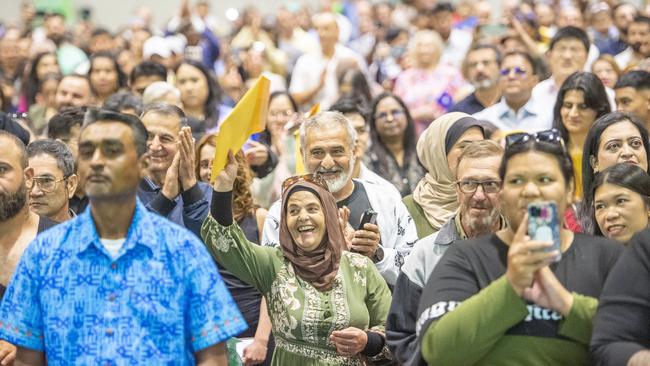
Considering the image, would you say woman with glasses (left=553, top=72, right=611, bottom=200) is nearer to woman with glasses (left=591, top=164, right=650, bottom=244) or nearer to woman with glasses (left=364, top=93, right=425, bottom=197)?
woman with glasses (left=364, top=93, right=425, bottom=197)

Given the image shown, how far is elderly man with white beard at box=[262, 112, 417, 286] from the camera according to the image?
575 cm

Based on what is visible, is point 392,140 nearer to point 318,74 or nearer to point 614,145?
point 614,145

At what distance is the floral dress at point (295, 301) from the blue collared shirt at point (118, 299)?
1146 millimetres

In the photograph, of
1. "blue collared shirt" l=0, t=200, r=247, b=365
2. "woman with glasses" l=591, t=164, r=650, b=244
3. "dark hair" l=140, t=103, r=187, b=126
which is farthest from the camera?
"dark hair" l=140, t=103, r=187, b=126

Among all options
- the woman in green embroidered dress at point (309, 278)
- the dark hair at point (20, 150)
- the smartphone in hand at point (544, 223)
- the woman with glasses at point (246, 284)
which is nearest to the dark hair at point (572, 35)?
the woman with glasses at point (246, 284)

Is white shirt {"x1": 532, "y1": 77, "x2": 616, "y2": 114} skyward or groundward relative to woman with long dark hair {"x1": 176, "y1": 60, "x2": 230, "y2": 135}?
groundward

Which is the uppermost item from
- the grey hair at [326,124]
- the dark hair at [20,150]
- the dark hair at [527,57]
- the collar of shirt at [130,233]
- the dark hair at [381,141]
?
the dark hair at [527,57]

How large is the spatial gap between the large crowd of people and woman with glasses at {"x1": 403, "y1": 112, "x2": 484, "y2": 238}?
0.01 meters

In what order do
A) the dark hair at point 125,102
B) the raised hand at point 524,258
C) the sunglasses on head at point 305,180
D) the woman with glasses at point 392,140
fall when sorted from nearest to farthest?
the raised hand at point 524,258 < the sunglasses on head at point 305,180 < the dark hair at point 125,102 < the woman with glasses at point 392,140

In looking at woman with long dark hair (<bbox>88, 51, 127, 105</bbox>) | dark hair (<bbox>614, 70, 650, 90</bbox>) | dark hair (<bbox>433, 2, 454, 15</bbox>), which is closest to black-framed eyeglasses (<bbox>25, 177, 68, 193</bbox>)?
dark hair (<bbox>614, 70, 650, 90</bbox>)

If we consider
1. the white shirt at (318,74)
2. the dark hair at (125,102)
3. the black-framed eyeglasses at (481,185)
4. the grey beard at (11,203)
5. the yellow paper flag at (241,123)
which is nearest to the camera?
the black-framed eyeglasses at (481,185)

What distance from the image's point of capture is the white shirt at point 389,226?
18.1 ft

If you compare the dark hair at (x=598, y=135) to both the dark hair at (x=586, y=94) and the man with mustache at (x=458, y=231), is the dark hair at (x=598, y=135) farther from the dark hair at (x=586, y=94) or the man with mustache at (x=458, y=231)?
the man with mustache at (x=458, y=231)

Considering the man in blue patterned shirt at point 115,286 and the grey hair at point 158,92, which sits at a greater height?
the grey hair at point 158,92
